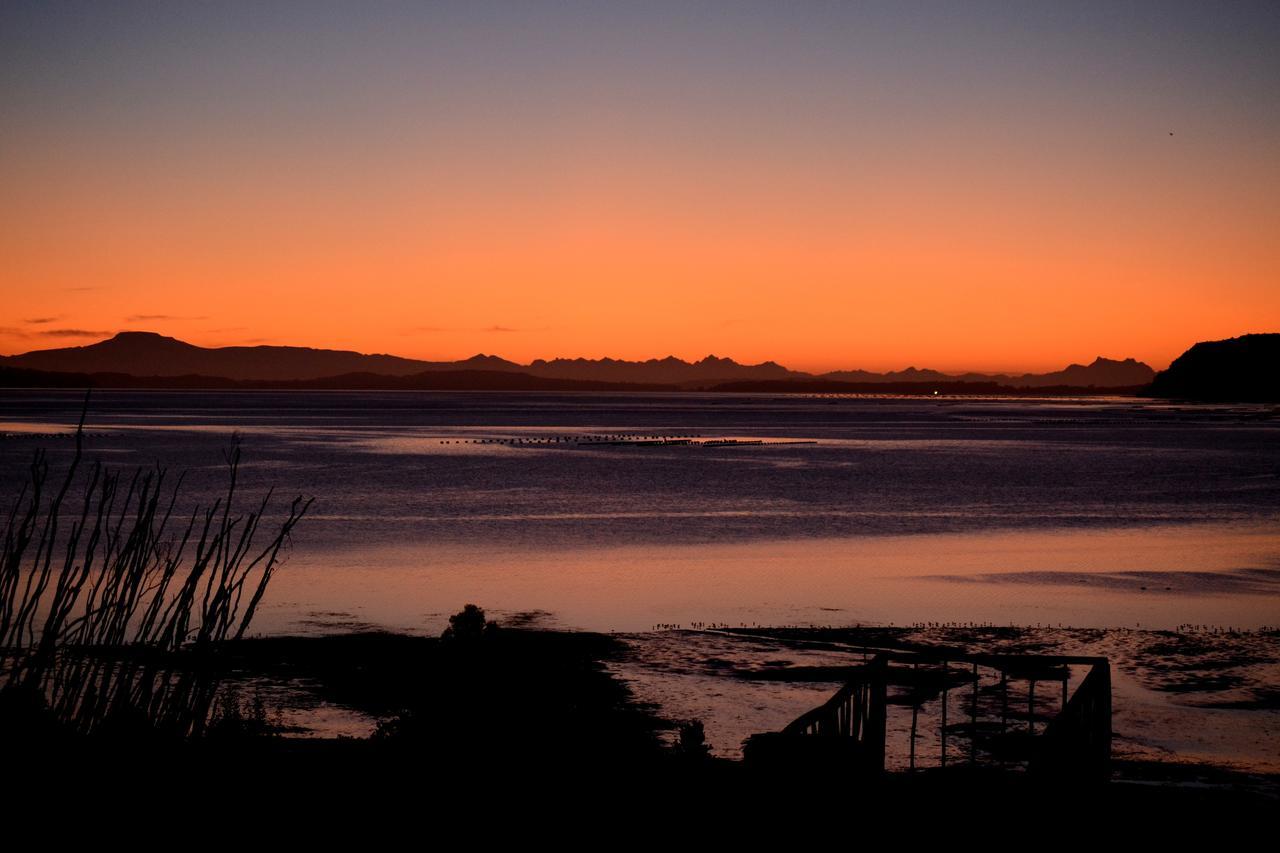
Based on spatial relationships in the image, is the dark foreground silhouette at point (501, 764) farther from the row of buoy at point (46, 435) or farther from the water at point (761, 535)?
the row of buoy at point (46, 435)

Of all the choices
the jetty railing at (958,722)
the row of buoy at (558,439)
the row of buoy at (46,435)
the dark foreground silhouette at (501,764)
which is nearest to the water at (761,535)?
the jetty railing at (958,722)

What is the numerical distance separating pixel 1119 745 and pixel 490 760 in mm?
8906

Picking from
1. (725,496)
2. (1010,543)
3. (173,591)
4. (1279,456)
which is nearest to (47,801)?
(173,591)

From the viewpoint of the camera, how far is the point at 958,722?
1597cm

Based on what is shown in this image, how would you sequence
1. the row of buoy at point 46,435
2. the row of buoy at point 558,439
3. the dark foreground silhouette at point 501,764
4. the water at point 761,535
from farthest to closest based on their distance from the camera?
the row of buoy at point 558,439 < the row of buoy at point 46,435 < the water at point 761,535 < the dark foreground silhouette at point 501,764

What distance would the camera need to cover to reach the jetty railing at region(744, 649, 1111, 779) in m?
6.93

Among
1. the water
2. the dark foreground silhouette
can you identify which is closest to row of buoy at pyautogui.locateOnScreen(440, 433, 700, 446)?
the water

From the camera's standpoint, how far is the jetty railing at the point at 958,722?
6930 millimetres

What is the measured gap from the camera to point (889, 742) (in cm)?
1498

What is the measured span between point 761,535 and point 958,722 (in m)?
23.7

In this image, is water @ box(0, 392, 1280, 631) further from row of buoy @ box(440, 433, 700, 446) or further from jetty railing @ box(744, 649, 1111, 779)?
row of buoy @ box(440, 433, 700, 446)

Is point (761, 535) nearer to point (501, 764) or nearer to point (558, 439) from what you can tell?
point (501, 764)

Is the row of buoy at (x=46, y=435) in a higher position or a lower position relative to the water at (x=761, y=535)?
lower

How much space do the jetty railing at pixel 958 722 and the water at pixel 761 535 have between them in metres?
6.42
